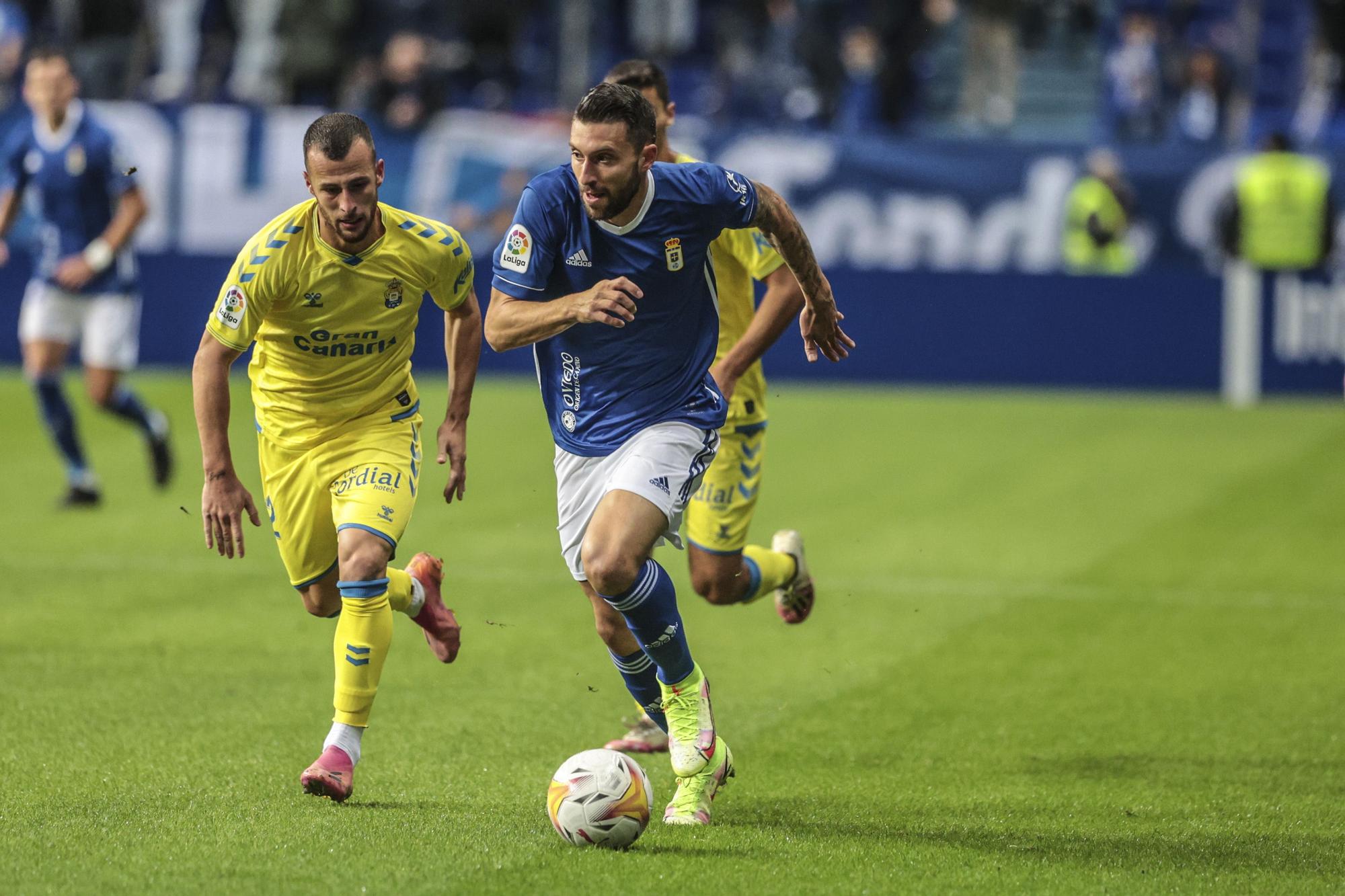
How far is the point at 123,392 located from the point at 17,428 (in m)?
3.62

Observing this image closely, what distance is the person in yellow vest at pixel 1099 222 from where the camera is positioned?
765 inches

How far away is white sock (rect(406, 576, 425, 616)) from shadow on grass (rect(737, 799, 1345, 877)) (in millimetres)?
1610

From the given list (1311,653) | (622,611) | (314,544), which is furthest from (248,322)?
(1311,653)

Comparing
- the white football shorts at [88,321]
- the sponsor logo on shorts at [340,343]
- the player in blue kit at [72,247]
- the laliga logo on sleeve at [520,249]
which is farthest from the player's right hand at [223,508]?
the white football shorts at [88,321]

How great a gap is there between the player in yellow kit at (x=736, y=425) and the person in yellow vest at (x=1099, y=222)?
12293 millimetres

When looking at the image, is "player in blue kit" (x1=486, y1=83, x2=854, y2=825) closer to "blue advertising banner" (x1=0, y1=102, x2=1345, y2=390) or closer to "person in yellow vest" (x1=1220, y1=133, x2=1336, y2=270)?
"blue advertising banner" (x1=0, y1=102, x2=1345, y2=390)

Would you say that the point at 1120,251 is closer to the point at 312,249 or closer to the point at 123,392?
the point at 123,392

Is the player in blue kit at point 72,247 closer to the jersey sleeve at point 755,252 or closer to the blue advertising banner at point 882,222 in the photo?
the jersey sleeve at point 755,252

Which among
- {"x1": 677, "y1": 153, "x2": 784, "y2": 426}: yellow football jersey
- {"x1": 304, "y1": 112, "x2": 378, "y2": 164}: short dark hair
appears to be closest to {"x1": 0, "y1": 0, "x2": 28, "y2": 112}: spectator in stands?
{"x1": 677, "y1": 153, "x2": 784, "y2": 426}: yellow football jersey

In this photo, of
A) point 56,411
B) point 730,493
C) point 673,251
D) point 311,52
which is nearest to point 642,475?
point 673,251

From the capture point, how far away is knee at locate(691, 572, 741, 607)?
7539mm

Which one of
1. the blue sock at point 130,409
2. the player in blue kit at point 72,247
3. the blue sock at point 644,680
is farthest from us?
the blue sock at point 130,409

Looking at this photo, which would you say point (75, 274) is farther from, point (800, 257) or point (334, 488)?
point (800, 257)

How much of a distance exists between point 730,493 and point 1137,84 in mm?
15998
